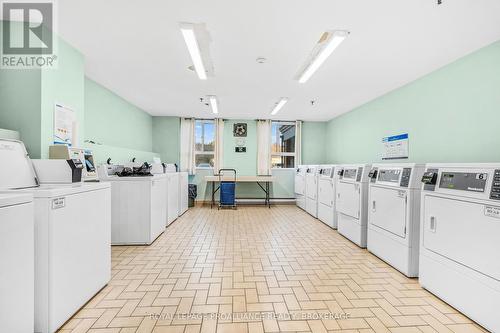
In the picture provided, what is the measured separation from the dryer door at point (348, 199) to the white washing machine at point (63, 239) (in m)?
3.46

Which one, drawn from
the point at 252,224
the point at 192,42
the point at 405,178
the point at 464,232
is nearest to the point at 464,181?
the point at 464,232

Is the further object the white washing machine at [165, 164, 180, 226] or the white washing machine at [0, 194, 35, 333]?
the white washing machine at [165, 164, 180, 226]

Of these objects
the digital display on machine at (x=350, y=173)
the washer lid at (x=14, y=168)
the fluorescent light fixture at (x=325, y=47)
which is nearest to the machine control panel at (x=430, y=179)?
the digital display on machine at (x=350, y=173)

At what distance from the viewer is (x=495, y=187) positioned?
1.84 metres

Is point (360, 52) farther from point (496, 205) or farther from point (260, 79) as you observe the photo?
point (496, 205)

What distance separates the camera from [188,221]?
5.34m

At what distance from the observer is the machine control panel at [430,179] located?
94.9 inches

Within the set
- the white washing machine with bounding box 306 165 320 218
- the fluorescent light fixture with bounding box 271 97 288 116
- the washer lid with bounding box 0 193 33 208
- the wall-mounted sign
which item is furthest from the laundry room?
the wall-mounted sign

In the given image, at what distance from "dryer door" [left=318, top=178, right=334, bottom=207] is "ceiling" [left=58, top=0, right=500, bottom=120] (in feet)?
6.32

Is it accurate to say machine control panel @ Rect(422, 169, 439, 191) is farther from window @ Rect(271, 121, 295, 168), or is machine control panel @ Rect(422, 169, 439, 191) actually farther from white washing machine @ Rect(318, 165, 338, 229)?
window @ Rect(271, 121, 295, 168)

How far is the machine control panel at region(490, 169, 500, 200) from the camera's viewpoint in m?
1.81

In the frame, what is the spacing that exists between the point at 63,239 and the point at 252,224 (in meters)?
3.74

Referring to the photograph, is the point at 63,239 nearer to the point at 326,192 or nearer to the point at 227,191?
the point at 326,192

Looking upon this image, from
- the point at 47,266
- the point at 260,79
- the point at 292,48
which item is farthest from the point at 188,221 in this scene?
the point at 292,48
